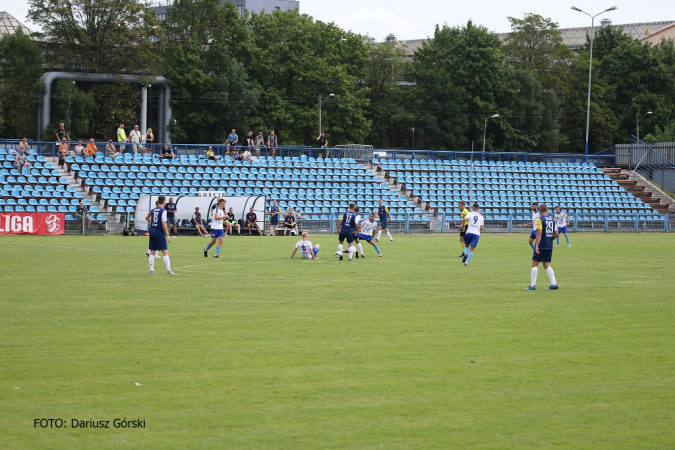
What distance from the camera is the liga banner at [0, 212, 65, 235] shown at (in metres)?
38.4

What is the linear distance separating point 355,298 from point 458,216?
3542 centimetres

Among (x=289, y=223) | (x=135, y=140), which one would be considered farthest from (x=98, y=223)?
(x=135, y=140)

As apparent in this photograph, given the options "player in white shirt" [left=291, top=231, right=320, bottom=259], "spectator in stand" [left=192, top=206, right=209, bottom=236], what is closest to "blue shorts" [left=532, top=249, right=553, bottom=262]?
"player in white shirt" [left=291, top=231, right=320, bottom=259]

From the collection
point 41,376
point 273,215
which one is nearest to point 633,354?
point 41,376

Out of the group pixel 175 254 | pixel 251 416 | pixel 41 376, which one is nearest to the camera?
pixel 251 416

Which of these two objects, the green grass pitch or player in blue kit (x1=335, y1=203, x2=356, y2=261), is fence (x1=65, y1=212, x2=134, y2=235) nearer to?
player in blue kit (x1=335, y1=203, x2=356, y2=261)

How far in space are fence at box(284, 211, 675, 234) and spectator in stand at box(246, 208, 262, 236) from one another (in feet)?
10.1

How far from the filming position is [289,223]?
4344cm

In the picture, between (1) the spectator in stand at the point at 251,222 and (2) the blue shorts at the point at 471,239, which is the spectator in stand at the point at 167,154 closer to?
(1) the spectator in stand at the point at 251,222

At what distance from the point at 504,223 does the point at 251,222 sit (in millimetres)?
16462

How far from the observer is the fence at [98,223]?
4016cm

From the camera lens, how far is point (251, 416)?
7.99 meters

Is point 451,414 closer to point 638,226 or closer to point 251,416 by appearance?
point 251,416

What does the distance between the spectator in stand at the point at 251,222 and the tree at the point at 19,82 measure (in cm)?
2347
